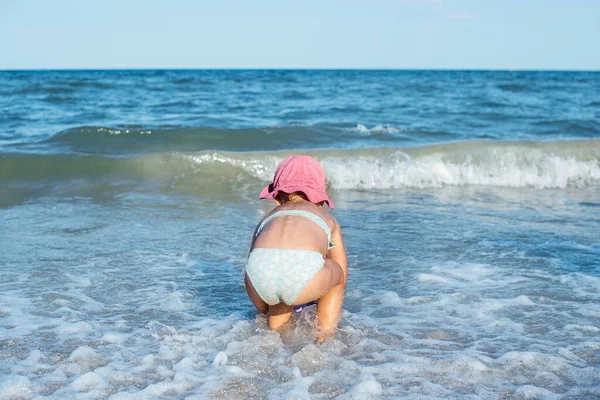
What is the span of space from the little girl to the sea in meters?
0.20

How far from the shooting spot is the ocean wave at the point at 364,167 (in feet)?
30.5

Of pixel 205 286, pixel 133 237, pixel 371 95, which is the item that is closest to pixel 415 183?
pixel 133 237

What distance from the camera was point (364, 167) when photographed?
32.3 ft

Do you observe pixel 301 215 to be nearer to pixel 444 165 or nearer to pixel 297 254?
pixel 297 254

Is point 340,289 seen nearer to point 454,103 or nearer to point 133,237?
point 133,237

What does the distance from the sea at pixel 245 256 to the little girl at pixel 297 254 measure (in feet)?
0.65

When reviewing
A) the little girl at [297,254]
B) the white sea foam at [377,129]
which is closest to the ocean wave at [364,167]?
the white sea foam at [377,129]

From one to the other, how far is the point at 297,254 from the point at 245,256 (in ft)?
7.12

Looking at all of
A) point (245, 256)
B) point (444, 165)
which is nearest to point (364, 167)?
point (444, 165)

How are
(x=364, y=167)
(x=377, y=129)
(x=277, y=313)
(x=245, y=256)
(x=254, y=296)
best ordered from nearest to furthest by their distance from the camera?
(x=254, y=296) → (x=277, y=313) → (x=245, y=256) → (x=364, y=167) → (x=377, y=129)

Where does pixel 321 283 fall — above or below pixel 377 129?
below

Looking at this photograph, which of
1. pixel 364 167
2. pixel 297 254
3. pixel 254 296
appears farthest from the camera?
pixel 364 167

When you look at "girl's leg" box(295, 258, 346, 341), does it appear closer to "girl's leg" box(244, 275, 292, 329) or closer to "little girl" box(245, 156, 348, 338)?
"little girl" box(245, 156, 348, 338)

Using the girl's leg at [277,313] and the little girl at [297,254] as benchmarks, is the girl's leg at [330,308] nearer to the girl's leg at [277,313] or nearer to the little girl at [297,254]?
the little girl at [297,254]
